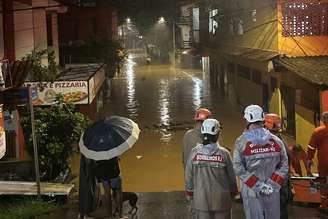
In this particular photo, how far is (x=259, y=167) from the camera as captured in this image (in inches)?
224

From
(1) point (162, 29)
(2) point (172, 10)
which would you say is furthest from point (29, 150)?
(1) point (162, 29)

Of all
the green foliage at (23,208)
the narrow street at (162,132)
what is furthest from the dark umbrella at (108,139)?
the green foliage at (23,208)

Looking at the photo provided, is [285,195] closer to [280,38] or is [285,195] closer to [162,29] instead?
[280,38]

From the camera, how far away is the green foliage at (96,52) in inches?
1158

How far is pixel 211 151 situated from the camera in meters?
5.82

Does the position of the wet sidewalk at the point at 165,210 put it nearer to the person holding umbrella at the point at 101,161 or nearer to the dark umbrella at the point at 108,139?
the person holding umbrella at the point at 101,161

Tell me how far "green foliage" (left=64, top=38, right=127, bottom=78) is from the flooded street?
2545 mm

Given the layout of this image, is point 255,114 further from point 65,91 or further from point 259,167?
point 65,91

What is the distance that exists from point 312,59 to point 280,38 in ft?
4.86

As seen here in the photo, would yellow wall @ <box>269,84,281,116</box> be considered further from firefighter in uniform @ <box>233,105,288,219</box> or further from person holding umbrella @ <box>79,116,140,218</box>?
firefighter in uniform @ <box>233,105,288,219</box>

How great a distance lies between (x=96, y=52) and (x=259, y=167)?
2570cm

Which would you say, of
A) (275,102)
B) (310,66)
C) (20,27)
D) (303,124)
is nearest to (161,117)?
(275,102)

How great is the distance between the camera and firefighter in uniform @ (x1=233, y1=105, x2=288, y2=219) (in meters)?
5.68

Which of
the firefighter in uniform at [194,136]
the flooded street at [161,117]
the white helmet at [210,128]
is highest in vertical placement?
the white helmet at [210,128]
